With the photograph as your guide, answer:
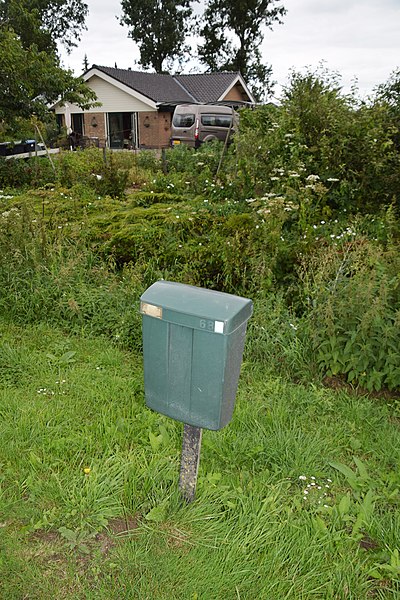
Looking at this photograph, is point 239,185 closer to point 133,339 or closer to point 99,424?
point 133,339

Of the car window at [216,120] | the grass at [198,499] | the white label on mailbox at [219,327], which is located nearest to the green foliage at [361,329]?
the grass at [198,499]

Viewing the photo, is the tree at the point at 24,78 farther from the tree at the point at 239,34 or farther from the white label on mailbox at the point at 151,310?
the tree at the point at 239,34

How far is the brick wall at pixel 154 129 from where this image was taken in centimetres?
2456

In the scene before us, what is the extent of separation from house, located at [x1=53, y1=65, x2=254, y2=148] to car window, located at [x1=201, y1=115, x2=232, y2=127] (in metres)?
5.16

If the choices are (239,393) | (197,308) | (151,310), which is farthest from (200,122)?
(197,308)

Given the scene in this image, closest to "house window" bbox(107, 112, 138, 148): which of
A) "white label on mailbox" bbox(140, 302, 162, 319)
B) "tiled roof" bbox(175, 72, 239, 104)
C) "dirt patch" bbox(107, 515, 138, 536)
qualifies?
"tiled roof" bbox(175, 72, 239, 104)

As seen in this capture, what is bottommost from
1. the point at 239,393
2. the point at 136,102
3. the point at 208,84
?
the point at 239,393

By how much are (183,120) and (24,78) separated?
33.1 feet

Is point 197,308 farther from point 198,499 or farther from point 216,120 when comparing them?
point 216,120

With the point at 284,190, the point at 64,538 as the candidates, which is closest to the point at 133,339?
the point at 64,538

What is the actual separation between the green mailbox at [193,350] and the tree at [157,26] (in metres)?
40.6

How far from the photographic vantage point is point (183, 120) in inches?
768

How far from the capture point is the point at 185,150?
42.0 feet

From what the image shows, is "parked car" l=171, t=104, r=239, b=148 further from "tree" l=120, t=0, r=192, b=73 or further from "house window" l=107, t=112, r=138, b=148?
"tree" l=120, t=0, r=192, b=73
